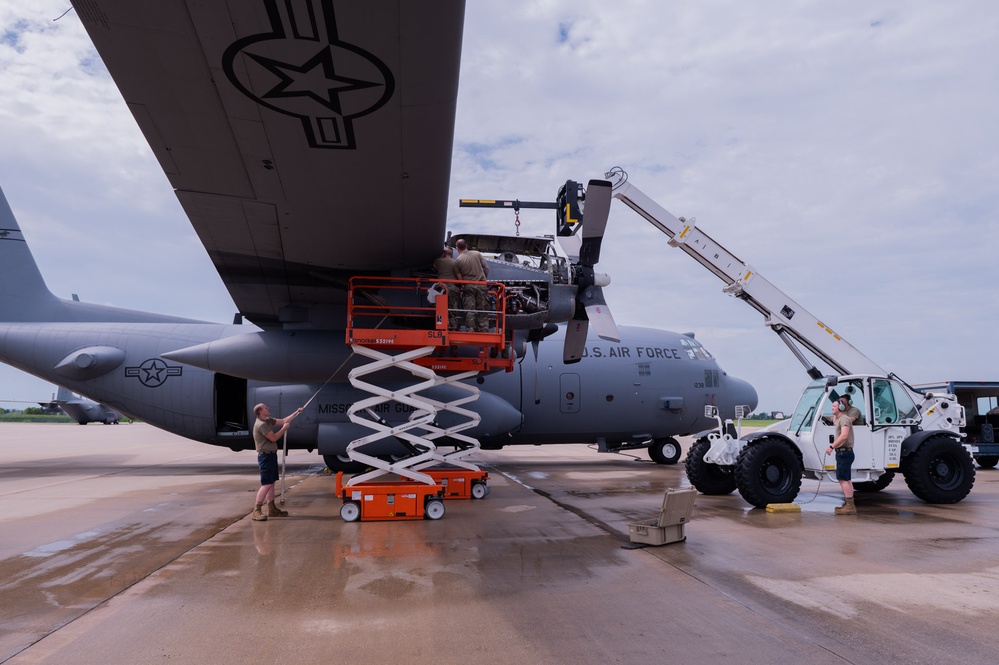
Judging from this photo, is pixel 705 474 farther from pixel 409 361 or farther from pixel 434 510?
pixel 409 361

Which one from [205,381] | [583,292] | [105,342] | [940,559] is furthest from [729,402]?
[105,342]

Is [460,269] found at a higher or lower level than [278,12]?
lower

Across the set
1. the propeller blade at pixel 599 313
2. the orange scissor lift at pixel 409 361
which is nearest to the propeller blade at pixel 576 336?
the propeller blade at pixel 599 313

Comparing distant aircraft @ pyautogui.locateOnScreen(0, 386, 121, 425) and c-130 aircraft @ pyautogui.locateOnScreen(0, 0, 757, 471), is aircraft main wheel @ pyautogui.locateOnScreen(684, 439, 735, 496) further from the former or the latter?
distant aircraft @ pyautogui.locateOnScreen(0, 386, 121, 425)

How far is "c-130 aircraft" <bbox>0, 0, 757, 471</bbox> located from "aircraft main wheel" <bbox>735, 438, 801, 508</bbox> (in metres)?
2.77

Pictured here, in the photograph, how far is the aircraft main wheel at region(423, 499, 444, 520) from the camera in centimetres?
843

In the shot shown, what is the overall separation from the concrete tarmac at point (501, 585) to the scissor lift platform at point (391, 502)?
253mm

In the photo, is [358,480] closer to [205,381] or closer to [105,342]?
[205,381]

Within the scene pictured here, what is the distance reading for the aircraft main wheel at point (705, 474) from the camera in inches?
Answer: 410

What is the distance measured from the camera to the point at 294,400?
13.2 m

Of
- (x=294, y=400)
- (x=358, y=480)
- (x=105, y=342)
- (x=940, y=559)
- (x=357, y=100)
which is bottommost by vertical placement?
(x=940, y=559)

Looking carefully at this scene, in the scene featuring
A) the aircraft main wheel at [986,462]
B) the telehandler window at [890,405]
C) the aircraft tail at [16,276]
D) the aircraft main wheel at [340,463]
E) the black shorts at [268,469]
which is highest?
the aircraft tail at [16,276]

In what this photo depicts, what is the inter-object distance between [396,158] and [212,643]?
4.24m

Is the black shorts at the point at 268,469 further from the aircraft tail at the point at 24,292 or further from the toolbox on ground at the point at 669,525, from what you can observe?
the aircraft tail at the point at 24,292
